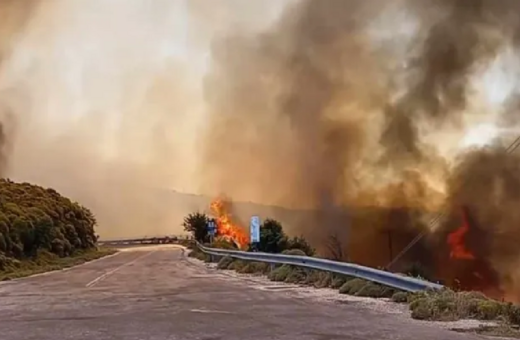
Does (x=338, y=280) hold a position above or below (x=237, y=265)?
below

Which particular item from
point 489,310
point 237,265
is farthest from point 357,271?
point 237,265

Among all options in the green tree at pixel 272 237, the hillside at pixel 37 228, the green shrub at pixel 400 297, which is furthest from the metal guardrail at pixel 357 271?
the hillside at pixel 37 228

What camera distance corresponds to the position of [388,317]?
32.3ft

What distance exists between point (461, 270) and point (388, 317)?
57572mm

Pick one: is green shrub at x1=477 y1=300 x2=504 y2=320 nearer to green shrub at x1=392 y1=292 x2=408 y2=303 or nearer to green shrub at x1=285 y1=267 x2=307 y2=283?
green shrub at x1=392 y1=292 x2=408 y2=303

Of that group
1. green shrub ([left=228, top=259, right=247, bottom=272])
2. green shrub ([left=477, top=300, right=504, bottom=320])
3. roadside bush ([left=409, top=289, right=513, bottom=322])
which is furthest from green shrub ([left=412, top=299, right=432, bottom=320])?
green shrub ([left=228, top=259, right=247, bottom=272])

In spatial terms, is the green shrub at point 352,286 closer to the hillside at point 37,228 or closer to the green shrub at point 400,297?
the green shrub at point 400,297

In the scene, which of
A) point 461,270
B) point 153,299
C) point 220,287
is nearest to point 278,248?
point 220,287

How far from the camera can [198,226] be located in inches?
2320

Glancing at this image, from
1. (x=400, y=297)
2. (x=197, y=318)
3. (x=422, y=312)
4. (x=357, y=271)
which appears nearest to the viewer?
(x=422, y=312)

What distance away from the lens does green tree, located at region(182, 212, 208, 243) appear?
58078mm

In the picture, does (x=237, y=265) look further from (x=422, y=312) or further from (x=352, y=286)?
(x=422, y=312)

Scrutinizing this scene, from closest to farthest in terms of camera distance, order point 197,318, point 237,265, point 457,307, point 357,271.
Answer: point 457,307 < point 197,318 < point 357,271 < point 237,265

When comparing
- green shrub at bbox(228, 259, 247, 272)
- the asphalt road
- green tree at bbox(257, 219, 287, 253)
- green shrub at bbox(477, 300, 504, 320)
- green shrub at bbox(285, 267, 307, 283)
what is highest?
green tree at bbox(257, 219, 287, 253)
